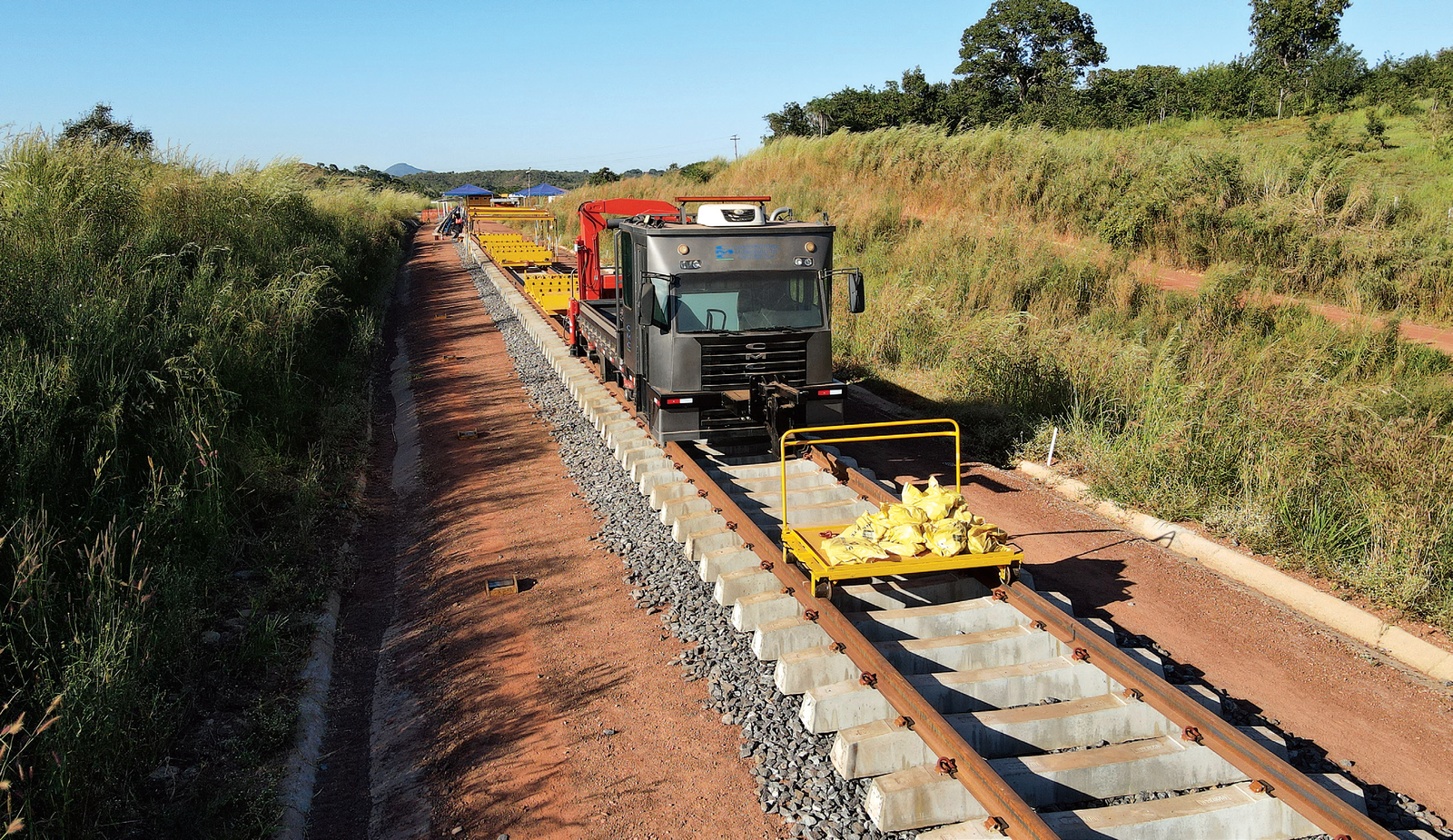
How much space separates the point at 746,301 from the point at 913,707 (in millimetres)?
5109

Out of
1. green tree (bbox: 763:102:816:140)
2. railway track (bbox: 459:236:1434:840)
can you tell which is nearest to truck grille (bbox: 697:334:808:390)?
railway track (bbox: 459:236:1434:840)

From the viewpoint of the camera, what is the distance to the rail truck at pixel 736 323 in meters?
8.55

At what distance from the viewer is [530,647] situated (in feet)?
20.1

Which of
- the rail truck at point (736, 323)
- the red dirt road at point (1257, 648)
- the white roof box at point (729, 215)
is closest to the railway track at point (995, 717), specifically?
the red dirt road at point (1257, 648)

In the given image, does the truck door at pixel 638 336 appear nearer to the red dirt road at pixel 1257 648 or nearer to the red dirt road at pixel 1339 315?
the red dirt road at pixel 1257 648

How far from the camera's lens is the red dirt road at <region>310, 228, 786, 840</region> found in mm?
4520

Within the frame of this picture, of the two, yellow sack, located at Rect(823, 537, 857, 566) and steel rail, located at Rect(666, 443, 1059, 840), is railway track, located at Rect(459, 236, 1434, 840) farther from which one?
yellow sack, located at Rect(823, 537, 857, 566)

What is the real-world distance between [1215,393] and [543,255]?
22437 mm

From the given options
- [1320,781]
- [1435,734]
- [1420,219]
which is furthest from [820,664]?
[1420,219]

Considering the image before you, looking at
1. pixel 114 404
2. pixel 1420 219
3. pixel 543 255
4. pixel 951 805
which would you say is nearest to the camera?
pixel 951 805

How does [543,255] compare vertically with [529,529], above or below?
above

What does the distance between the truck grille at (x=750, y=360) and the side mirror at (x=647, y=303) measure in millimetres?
555

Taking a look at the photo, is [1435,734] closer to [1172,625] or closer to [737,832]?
[1172,625]

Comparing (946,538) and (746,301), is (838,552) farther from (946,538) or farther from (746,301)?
(746,301)
